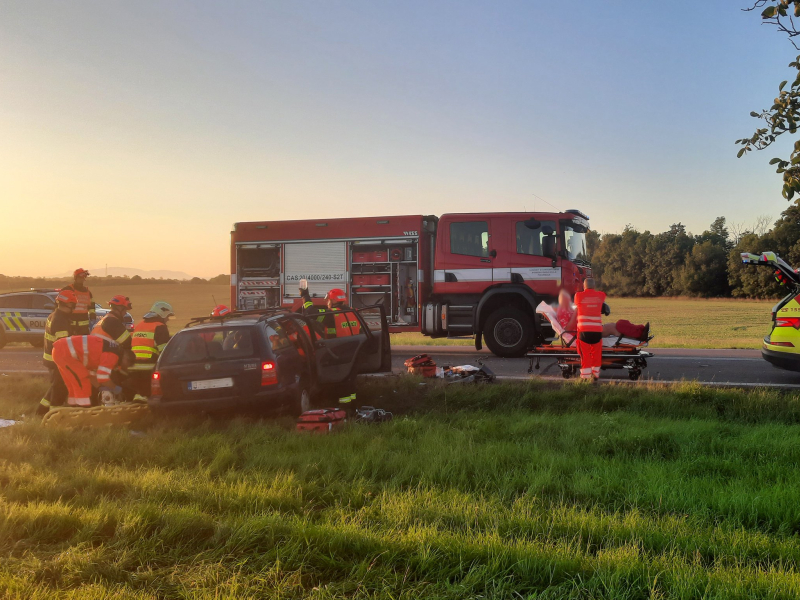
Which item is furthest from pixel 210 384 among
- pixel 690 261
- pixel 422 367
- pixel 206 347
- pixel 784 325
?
pixel 690 261

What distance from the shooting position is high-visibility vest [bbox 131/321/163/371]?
8664 millimetres

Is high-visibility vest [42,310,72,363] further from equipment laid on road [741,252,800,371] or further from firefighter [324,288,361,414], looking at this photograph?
equipment laid on road [741,252,800,371]

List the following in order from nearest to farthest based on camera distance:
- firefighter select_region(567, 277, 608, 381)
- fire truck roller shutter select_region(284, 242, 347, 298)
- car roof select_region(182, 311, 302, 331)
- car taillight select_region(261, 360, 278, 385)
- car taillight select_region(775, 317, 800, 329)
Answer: car taillight select_region(261, 360, 278, 385) < car roof select_region(182, 311, 302, 331) < car taillight select_region(775, 317, 800, 329) < firefighter select_region(567, 277, 608, 381) < fire truck roller shutter select_region(284, 242, 347, 298)

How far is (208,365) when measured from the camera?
7312mm

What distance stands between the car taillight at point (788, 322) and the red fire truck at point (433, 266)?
4.24m

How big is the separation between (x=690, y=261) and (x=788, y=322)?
71.7 metres

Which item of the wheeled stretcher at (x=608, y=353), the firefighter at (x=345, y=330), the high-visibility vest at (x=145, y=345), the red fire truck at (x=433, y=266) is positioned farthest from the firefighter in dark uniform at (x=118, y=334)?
the wheeled stretcher at (x=608, y=353)

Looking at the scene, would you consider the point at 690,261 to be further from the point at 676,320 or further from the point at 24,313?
the point at 24,313

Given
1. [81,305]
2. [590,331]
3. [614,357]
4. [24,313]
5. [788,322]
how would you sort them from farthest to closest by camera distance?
[24,313] < [81,305] < [614,357] < [590,331] < [788,322]

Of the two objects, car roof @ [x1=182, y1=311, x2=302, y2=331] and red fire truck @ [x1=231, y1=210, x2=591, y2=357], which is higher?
red fire truck @ [x1=231, y1=210, x2=591, y2=357]

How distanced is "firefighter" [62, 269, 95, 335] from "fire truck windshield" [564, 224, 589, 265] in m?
8.86

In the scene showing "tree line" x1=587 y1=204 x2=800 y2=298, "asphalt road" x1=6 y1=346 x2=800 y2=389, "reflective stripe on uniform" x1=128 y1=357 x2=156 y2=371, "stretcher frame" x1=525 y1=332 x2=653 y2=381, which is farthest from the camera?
"tree line" x1=587 y1=204 x2=800 y2=298

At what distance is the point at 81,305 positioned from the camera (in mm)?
10367

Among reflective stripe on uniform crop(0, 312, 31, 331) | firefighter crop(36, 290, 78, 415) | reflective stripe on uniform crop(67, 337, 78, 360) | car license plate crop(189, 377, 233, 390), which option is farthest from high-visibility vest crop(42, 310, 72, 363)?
reflective stripe on uniform crop(0, 312, 31, 331)
